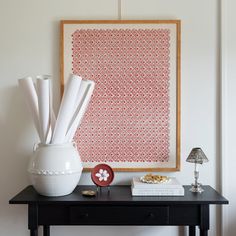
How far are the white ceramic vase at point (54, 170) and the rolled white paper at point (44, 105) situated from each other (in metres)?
0.09

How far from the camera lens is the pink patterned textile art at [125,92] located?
2.04 metres

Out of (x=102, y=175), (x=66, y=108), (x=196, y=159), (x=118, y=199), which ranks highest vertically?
(x=66, y=108)

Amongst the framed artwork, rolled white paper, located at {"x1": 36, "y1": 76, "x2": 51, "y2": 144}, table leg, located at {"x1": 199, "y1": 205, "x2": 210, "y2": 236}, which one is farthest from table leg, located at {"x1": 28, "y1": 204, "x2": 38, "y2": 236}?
table leg, located at {"x1": 199, "y1": 205, "x2": 210, "y2": 236}

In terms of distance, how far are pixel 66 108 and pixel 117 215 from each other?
695 millimetres

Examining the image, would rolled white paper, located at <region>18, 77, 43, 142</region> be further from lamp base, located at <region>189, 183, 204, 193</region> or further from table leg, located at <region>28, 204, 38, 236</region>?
lamp base, located at <region>189, 183, 204, 193</region>

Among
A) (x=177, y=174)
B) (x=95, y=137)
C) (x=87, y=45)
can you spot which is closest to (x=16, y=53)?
(x=87, y=45)

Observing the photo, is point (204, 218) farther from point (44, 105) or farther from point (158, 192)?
point (44, 105)

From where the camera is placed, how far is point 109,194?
183cm

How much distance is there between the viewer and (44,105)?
5.73 feet

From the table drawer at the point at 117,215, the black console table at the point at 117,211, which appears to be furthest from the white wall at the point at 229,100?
the table drawer at the point at 117,215

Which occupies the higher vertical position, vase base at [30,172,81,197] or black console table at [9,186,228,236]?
vase base at [30,172,81,197]

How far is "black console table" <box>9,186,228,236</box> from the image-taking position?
170 centimetres

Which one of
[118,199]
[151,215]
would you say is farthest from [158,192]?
[118,199]

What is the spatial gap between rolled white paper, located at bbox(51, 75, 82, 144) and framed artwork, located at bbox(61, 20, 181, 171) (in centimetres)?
28
